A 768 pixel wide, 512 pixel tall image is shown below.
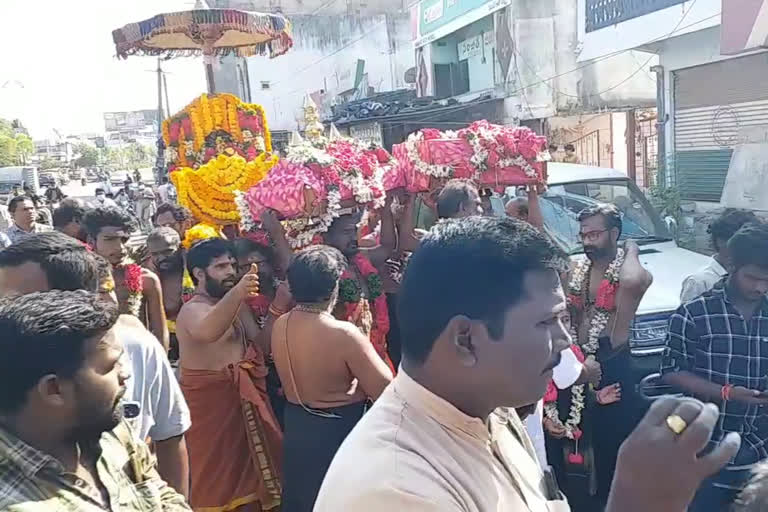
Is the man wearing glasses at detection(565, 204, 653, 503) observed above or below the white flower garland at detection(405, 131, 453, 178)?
below

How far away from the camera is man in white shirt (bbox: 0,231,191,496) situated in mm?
2307

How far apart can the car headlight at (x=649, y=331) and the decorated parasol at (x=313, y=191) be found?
1949 millimetres

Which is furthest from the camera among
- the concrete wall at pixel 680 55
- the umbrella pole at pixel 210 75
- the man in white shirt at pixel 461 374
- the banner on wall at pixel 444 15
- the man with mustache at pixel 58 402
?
the banner on wall at pixel 444 15

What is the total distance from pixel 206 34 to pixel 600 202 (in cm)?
445

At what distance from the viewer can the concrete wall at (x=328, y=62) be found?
A: 106ft

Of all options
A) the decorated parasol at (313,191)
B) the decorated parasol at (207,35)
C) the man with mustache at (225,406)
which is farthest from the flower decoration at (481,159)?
the decorated parasol at (207,35)

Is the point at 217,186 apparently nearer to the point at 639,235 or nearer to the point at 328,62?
the point at 639,235

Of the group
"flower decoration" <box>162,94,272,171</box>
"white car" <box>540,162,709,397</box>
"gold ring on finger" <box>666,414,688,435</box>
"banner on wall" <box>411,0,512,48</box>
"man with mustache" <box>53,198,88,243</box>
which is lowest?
"white car" <box>540,162,709,397</box>

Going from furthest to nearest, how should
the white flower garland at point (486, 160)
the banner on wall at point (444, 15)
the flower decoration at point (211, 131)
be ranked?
the banner on wall at point (444, 15)
the flower decoration at point (211, 131)
the white flower garland at point (486, 160)

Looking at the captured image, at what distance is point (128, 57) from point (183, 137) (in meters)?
1.92

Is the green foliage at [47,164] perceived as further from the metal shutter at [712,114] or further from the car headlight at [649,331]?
the car headlight at [649,331]

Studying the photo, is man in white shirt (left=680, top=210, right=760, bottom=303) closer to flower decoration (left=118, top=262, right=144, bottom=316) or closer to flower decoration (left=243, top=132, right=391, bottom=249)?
flower decoration (left=243, top=132, right=391, bottom=249)

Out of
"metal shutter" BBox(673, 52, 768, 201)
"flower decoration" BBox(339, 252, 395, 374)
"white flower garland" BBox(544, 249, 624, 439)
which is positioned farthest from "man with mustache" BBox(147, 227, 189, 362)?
"metal shutter" BBox(673, 52, 768, 201)

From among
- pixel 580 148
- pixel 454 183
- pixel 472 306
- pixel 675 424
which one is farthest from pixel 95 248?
pixel 580 148
